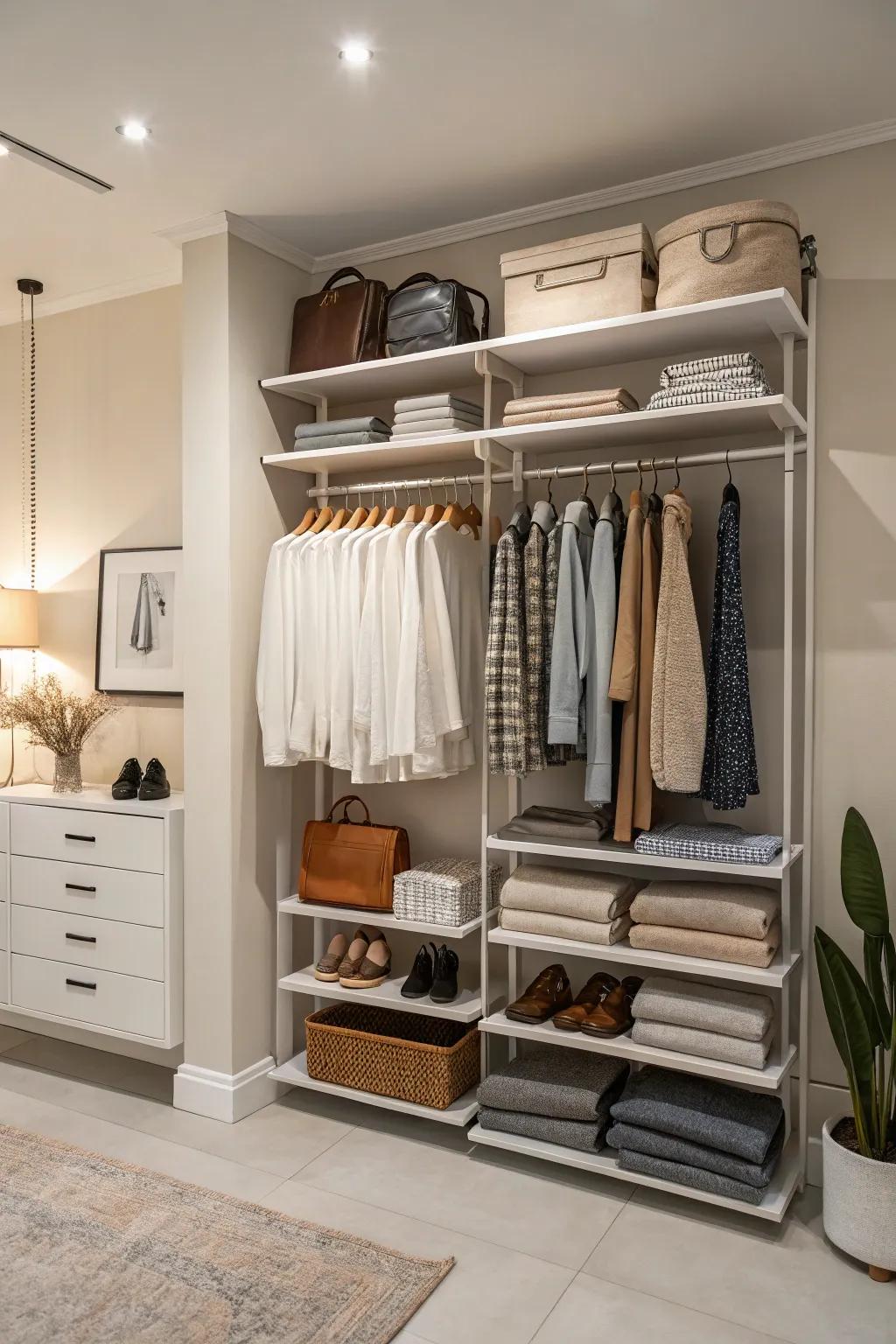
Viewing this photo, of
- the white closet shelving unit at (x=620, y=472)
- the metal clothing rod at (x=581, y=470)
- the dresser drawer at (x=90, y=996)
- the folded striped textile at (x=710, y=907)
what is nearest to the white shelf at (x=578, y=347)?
the white closet shelving unit at (x=620, y=472)

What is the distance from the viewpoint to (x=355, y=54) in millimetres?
2250

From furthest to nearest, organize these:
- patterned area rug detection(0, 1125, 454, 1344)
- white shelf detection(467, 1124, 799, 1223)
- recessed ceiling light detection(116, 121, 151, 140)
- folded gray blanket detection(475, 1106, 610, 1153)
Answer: folded gray blanket detection(475, 1106, 610, 1153) < recessed ceiling light detection(116, 121, 151, 140) < white shelf detection(467, 1124, 799, 1223) < patterned area rug detection(0, 1125, 454, 1344)

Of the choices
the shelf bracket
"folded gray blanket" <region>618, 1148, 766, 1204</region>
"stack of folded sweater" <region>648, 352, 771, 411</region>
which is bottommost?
"folded gray blanket" <region>618, 1148, 766, 1204</region>

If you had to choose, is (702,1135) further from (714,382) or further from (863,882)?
(714,382)

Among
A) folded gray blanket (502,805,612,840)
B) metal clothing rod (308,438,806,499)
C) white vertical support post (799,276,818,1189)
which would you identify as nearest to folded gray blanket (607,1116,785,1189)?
white vertical support post (799,276,818,1189)

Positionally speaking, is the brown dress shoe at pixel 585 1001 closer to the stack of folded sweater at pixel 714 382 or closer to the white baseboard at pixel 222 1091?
the white baseboard at pixel 222 1091

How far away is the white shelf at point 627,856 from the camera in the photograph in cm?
248

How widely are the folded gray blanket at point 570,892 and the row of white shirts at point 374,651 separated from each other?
1.30 ft

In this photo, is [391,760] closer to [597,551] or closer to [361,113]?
[597,551]

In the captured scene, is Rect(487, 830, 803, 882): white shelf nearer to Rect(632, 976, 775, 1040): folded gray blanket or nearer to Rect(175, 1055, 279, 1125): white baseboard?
Rect(632, 976, 775, 1040): folded gray blanket

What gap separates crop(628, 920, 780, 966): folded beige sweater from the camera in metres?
2.48

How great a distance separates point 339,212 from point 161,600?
147 cm

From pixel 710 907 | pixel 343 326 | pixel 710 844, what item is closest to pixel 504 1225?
pixel 710 907

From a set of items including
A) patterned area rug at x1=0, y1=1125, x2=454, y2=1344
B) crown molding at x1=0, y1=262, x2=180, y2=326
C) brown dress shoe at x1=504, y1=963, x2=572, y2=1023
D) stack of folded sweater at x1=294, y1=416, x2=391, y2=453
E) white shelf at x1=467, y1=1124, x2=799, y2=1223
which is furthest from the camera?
crown molding at x1=0, y1=262, x2=180, y2=326
